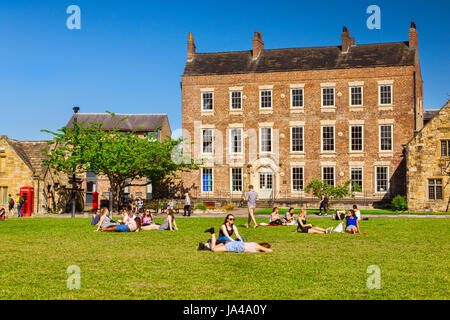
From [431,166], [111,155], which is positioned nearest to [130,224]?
[111,155]

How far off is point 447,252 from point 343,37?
1282 inches

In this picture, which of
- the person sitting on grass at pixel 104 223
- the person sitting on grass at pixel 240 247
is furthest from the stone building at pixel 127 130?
the person sitting on grass at pixel 240 247

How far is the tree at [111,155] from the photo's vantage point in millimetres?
36000

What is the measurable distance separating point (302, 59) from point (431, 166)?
557 inches

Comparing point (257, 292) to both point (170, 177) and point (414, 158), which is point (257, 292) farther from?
point (170, 177)

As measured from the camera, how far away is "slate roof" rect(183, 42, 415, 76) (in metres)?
41.9

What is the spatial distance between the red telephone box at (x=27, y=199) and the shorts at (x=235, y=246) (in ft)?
87.6

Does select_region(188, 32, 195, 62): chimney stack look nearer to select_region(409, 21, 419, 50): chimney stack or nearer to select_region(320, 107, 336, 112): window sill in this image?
select_region(320, 107, 336, 112): window sill

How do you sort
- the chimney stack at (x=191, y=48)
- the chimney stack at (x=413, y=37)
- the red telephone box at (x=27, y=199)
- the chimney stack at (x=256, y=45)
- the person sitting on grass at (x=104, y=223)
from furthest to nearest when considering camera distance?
the chimney stack at (x=191, y=48)
the chimney stack at (x=256, y=45)
the chimney stack at (x=413, y=37)
the red telephone box at (x=27, y=199)
the person sitting on grass at (x=104, y=223)

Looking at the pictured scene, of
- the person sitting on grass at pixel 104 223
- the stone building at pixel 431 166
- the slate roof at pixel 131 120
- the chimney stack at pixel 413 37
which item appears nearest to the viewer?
the person sitting on grass at pixel 104 223

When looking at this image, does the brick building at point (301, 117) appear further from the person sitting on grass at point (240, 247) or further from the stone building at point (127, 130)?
the person sitting on grass at point (240, 247)

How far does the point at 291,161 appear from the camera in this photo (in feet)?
141

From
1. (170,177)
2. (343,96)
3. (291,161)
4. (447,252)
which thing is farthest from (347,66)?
(447,252)

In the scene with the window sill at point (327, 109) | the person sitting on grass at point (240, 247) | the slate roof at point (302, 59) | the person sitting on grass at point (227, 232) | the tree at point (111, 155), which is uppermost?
the slate roof at point (302, 59)
